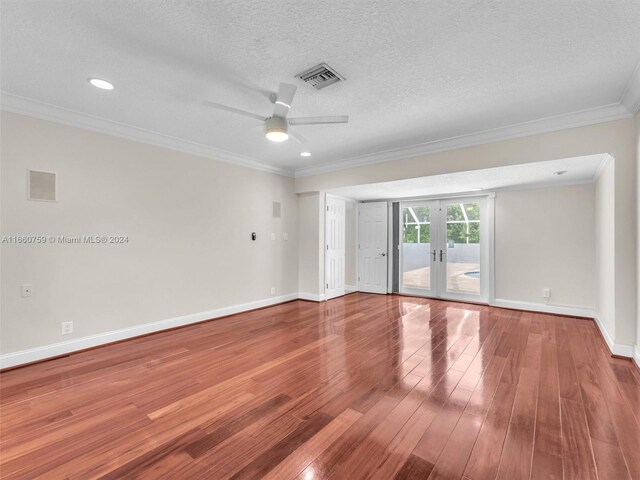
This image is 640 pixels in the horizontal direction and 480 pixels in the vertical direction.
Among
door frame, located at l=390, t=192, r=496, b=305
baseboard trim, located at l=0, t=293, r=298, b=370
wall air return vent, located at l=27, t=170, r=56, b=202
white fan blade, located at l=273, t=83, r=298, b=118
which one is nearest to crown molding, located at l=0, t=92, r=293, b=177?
wall air return vent, located at l=27, t=170, r=56, b=202

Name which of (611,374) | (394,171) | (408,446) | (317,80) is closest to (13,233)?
(317,80)

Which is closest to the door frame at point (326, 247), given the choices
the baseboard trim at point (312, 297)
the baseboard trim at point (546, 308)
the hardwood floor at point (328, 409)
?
the baseboard trim at point (312, 297)

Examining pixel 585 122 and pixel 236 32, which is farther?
pixel 585 122

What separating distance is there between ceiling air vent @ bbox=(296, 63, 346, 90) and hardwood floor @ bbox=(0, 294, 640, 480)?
2.69 m

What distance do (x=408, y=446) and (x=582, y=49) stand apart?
121 inches

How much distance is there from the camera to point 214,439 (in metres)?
1.89

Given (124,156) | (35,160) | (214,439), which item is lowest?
(214,439)

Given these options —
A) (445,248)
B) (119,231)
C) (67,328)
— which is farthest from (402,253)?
(67,328)

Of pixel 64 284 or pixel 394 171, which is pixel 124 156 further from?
pixel 394 171

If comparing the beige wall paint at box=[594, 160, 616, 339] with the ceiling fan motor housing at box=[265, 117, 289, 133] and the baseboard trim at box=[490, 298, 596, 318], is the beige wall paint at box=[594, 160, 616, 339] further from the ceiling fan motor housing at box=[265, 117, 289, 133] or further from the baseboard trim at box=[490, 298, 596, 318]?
the ceiling fan motor housing at box=[265, 117, 289, 133]

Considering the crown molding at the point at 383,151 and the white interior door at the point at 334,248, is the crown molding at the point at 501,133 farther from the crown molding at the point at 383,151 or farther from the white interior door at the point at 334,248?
the white interior door at the point at 334,248

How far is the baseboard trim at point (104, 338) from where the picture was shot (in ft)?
9.83

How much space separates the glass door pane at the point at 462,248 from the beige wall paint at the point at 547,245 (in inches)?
15.2

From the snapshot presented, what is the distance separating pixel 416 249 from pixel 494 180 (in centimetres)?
233
